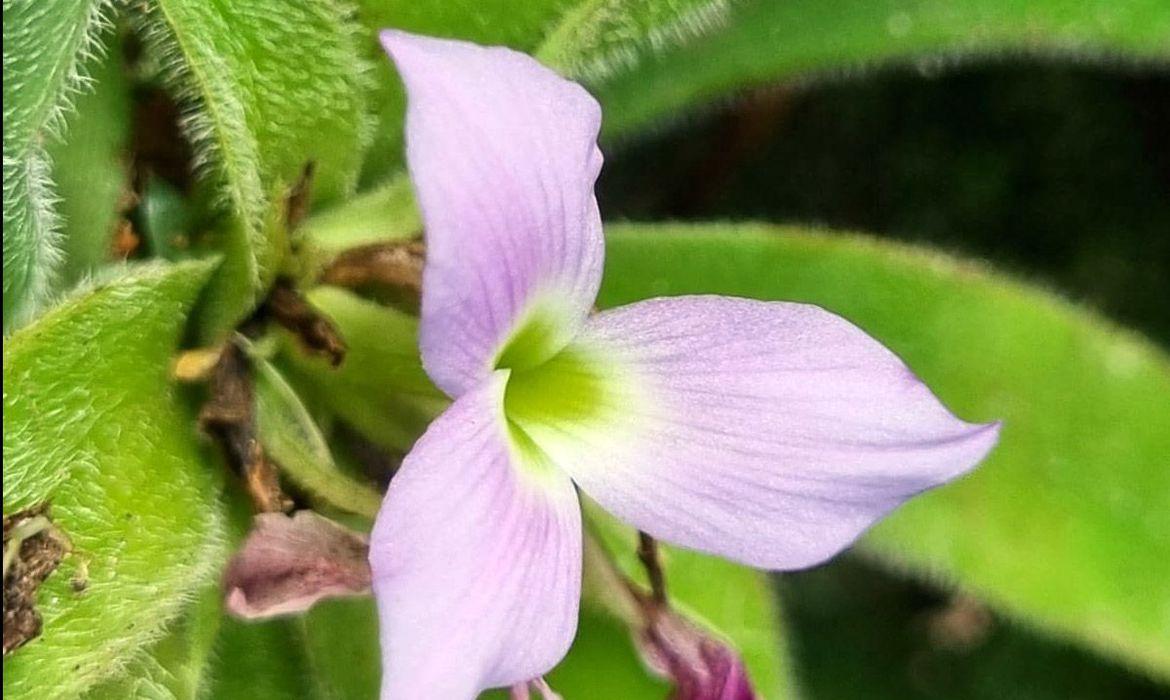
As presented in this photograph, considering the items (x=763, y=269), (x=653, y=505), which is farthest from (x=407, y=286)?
(x=763, y=269)

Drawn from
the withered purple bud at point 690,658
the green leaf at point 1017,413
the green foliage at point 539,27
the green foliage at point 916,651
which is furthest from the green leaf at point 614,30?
the green foliage at point 916,651

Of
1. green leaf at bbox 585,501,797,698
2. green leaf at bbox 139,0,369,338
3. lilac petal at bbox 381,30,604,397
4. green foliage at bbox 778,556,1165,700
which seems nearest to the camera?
lilac petal at bbox 381,30,604,397

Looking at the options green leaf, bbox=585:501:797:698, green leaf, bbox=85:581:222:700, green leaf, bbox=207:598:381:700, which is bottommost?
green leaf, bbox=585:501:797:698

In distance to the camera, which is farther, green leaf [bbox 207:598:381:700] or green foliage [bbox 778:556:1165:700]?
green foliage [bbox 778:556:1165:700]

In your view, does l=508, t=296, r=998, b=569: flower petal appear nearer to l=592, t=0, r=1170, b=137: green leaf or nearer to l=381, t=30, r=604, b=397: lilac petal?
l=381, t=30, r=604, b=397: lilac petal

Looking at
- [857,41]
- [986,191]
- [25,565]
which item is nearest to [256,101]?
[25,565]

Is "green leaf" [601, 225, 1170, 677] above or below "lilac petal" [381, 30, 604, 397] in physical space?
below

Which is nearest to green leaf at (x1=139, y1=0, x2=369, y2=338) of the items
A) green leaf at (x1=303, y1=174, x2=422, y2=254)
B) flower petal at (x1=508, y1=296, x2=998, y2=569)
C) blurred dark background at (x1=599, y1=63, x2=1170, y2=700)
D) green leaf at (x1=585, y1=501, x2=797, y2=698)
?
green leaf at (x1=303, y1=174, x2=422, y2=254)

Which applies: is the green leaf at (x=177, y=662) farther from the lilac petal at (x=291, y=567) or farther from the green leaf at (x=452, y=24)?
the green leaf at (x=452, y=24)
